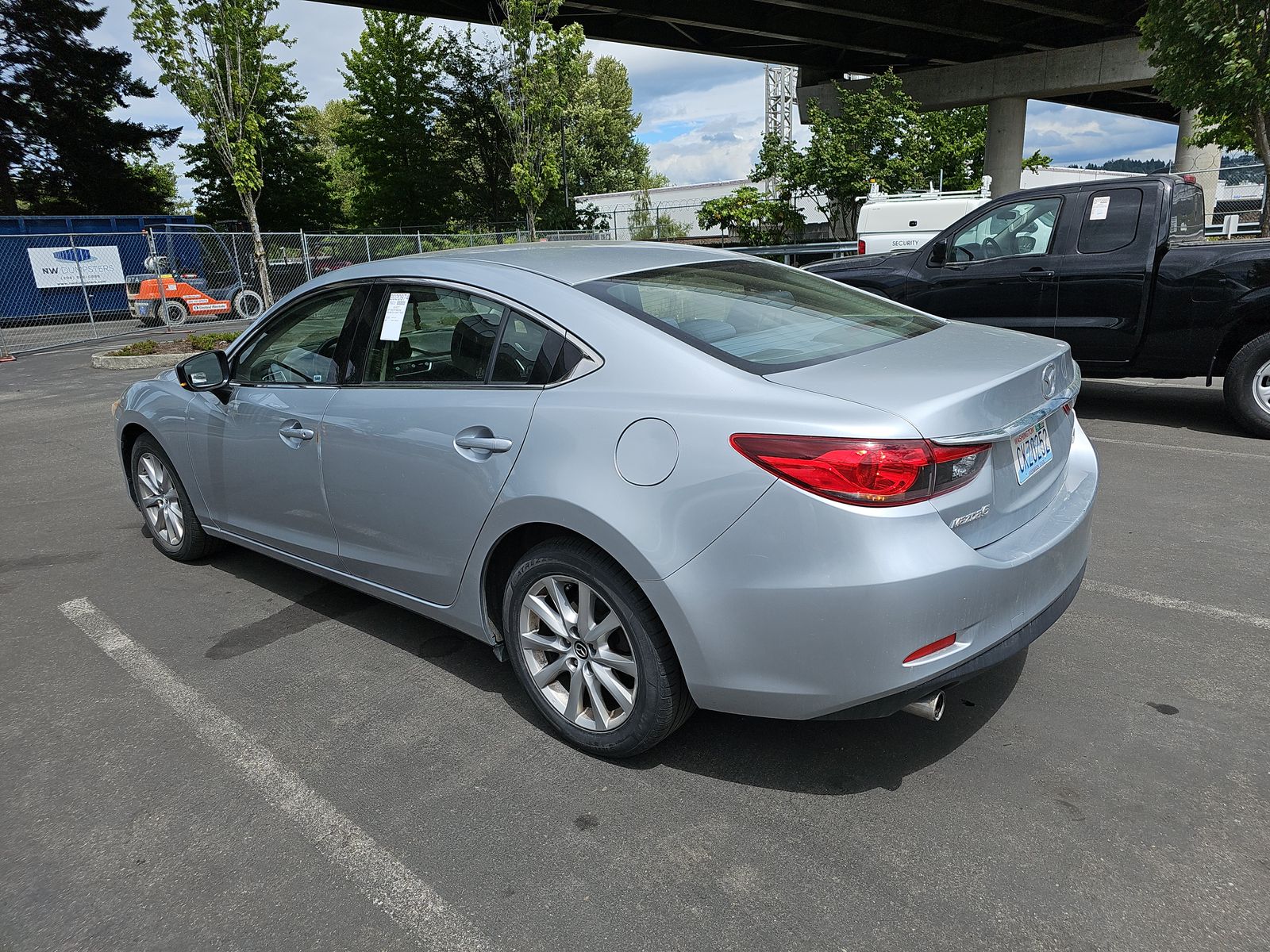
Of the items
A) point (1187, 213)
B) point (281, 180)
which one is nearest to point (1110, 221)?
point (1187, 213)

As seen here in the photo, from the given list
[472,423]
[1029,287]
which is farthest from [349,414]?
[1029,287]

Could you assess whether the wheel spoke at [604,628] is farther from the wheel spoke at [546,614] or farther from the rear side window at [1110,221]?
the rear side window at [1110,221]

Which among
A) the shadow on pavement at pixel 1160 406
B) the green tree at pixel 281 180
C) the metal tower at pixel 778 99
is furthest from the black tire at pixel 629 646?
the metal tower at pixel 778 99

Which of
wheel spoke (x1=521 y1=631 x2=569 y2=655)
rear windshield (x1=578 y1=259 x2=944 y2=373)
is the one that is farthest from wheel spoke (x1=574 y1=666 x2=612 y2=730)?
rear windshield (x1=578 y1=259 x2=944 y2=373)

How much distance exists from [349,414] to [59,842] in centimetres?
166

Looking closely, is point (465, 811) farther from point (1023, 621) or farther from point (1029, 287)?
point (1029, 287)

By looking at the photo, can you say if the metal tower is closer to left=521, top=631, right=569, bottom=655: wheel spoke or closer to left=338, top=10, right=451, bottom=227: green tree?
left=338, top=10, right=451, bottom=227: green tree

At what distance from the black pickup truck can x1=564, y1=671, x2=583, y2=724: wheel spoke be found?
5910mm

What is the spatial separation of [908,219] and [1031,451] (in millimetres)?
14400

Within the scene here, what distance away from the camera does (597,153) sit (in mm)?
75500

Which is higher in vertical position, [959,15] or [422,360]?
[959,15]

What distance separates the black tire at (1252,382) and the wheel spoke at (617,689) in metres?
5.95

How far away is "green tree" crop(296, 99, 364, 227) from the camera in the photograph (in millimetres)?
38375

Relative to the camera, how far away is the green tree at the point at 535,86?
2134cm
